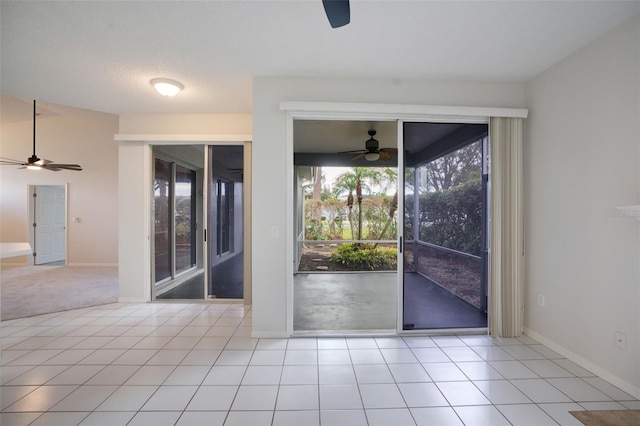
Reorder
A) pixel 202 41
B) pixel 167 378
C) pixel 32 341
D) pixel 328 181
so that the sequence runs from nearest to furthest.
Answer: pixel 167 378 < pixel 202 41 < pixel 32 341 < pixel 328 181

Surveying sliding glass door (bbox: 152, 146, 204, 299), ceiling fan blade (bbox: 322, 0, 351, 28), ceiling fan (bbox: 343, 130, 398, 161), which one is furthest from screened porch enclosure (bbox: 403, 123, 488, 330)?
sliding glass door (bbox: 152, 146, 204, 299)

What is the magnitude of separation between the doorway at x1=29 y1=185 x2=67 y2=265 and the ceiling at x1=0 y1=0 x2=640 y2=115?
4913mm

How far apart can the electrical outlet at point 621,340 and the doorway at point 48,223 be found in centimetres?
919

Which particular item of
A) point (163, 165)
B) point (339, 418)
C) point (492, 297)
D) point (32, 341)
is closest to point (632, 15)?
point (492, 297)

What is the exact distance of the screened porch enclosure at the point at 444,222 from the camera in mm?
2959

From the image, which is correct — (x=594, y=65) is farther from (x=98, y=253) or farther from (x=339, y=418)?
(x=98, y=253)

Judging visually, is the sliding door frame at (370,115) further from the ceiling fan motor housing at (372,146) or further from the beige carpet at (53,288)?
the beige carpet at (53,288)

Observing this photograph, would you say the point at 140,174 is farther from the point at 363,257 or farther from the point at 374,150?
the point at 363,257

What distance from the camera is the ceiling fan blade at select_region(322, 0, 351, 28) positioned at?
53.4 inches

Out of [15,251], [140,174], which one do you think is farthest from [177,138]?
[15,251]

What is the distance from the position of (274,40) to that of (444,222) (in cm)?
237

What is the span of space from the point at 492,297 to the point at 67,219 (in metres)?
8.41

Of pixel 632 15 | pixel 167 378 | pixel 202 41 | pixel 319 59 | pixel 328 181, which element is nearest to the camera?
pixel 632 15

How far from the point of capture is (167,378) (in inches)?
83.0
